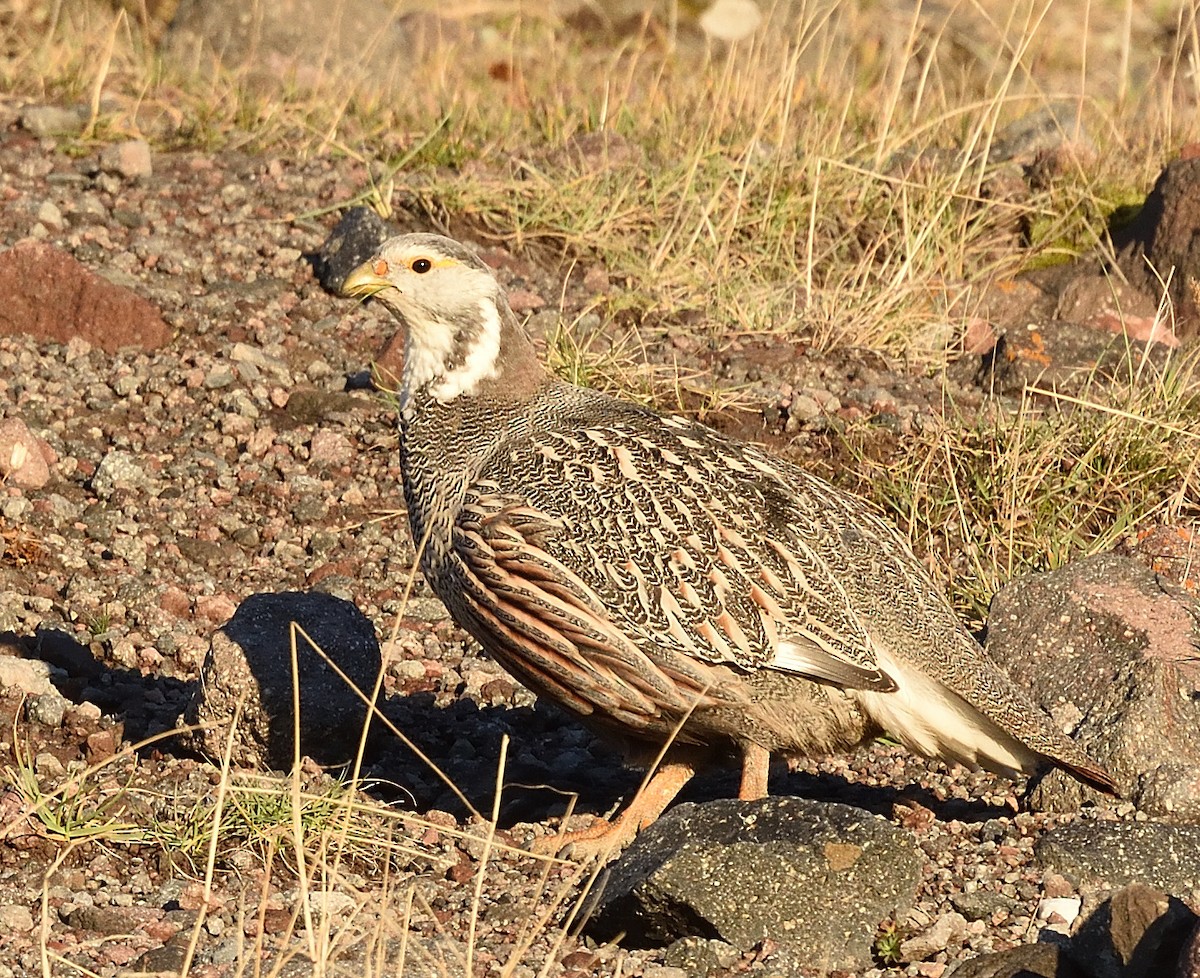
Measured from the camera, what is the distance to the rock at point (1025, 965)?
4.75m

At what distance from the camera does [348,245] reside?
9.32 metres

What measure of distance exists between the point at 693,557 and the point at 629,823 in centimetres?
96

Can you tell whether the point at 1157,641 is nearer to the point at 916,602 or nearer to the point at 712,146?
the point at 916,602

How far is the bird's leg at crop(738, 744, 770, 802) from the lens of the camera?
5695 millimetres

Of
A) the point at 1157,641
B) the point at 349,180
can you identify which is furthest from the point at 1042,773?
the point at 349,180

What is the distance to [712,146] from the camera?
1027 centimetres

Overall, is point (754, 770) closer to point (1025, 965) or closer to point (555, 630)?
point (555, 630)

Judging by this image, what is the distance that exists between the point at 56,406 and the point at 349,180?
2672 mm

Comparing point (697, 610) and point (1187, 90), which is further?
point (1187, 90)

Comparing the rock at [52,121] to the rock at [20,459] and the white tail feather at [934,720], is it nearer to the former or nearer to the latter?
the rock at [20,459]

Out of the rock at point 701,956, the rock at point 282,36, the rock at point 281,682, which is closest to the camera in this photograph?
the rock at point 701,956

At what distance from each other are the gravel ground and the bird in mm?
453

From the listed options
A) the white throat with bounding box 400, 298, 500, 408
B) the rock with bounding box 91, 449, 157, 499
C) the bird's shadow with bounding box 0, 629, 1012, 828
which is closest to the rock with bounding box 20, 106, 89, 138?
the rock with bounding box 91, 449, 157, 499

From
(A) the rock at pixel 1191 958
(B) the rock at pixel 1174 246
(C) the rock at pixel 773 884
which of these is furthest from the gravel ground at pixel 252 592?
(B) the rock at pixel 1174 246
